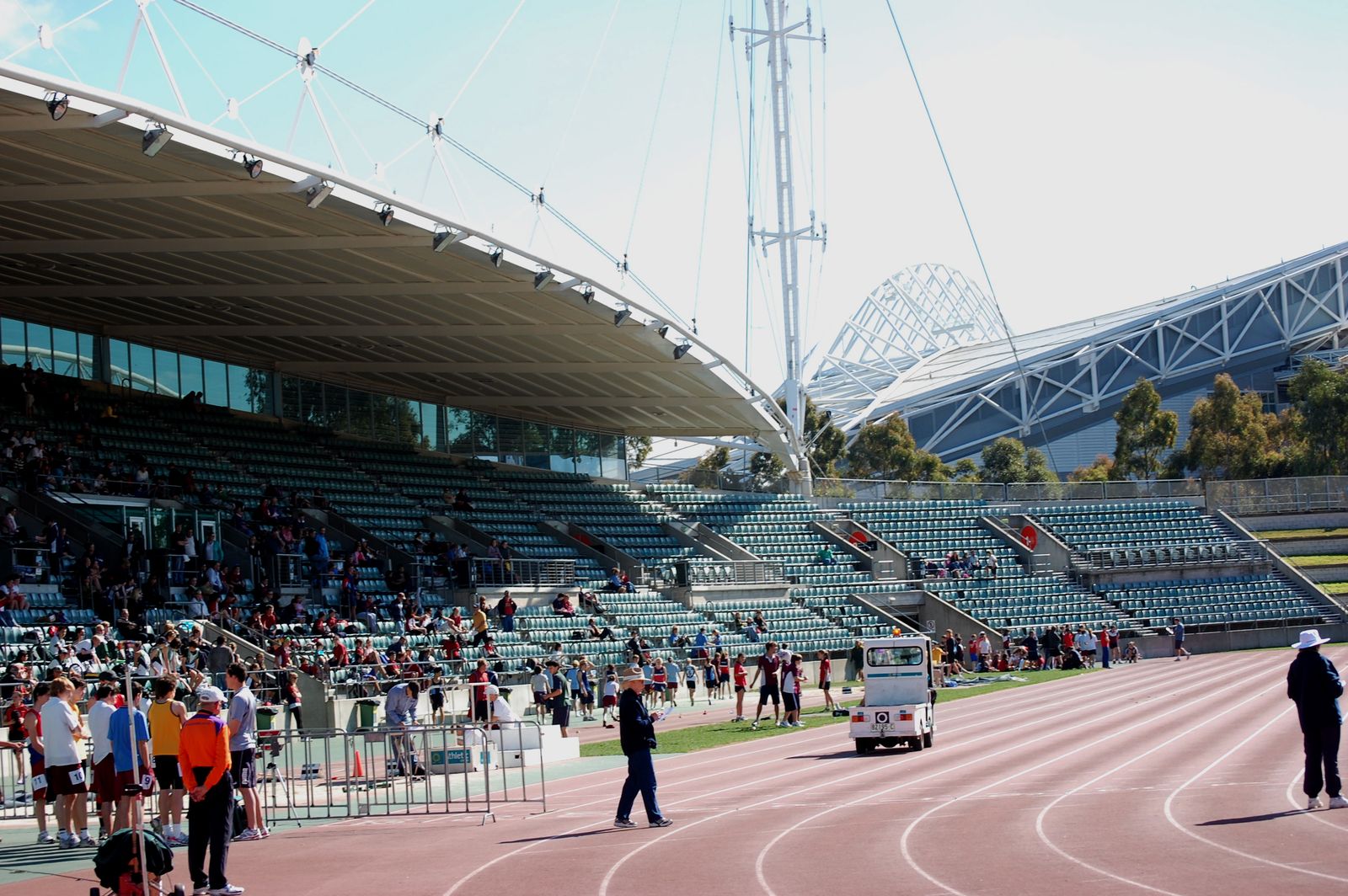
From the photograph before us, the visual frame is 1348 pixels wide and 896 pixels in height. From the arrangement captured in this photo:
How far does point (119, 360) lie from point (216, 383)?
3.16 metres

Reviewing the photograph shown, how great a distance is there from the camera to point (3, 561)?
2891cm

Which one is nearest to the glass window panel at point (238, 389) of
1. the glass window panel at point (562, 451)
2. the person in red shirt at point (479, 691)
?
the glass window panel at point (562, 451)

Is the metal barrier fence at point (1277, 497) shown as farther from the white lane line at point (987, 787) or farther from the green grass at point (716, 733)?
the white lane line at point (987, 787)

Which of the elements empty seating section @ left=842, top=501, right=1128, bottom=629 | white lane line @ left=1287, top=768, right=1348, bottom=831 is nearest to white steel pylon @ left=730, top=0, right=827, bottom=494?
empty seating section @ left=842, top=501, right=1128, bottom=629

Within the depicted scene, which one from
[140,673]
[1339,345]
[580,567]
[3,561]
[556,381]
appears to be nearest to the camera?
[140,673]

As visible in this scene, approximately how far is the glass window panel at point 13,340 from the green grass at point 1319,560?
4273cm

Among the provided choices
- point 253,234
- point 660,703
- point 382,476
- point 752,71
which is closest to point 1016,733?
point 660,703

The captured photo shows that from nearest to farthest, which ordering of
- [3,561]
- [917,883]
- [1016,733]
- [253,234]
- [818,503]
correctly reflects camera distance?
[917,883], [1016,733], [3,561], [253,234], [818,503]

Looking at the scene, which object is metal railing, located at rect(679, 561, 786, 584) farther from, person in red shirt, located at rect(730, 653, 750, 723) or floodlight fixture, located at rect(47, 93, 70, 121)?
floodlight fixture, located at rect(47, 93, 70, 121)

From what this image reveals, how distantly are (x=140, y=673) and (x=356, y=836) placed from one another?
7.71 m

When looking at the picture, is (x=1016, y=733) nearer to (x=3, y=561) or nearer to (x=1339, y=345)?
(x=3, y=561)

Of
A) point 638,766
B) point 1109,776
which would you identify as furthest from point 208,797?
point 1109,776

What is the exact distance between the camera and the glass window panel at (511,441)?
52219 mm

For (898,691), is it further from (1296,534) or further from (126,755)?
(1296,534)
